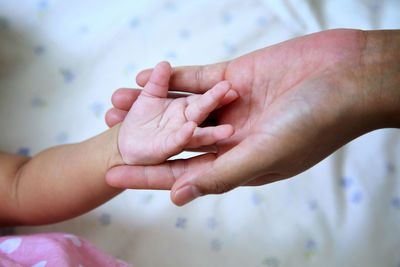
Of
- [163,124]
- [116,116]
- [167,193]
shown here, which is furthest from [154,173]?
[167,193]

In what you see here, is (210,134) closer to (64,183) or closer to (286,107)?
(286,107)

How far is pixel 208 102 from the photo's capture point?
780mm

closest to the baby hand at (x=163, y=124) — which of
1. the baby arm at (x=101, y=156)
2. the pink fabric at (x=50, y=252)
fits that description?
the baby arm at (x=101, y=156)

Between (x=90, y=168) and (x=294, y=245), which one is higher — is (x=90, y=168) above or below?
above

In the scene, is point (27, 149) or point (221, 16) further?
point (221, 16)

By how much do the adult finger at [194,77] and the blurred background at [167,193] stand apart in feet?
1.22

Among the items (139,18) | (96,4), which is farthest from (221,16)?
(96,4)

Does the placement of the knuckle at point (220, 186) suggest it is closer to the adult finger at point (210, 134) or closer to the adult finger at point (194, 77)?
the adult finger at point (210, 134)

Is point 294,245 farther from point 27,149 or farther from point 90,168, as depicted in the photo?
point 27,149

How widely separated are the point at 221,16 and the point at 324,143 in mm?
810

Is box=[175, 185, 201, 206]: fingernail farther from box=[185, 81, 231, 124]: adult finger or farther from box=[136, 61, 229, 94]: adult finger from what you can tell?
box=[136, 61, 229, 94]: adult finger

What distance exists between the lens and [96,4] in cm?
143

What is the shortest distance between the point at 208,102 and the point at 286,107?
6.2 inches

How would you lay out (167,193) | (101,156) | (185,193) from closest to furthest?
(185,193)
(101,156)
(167,193)
